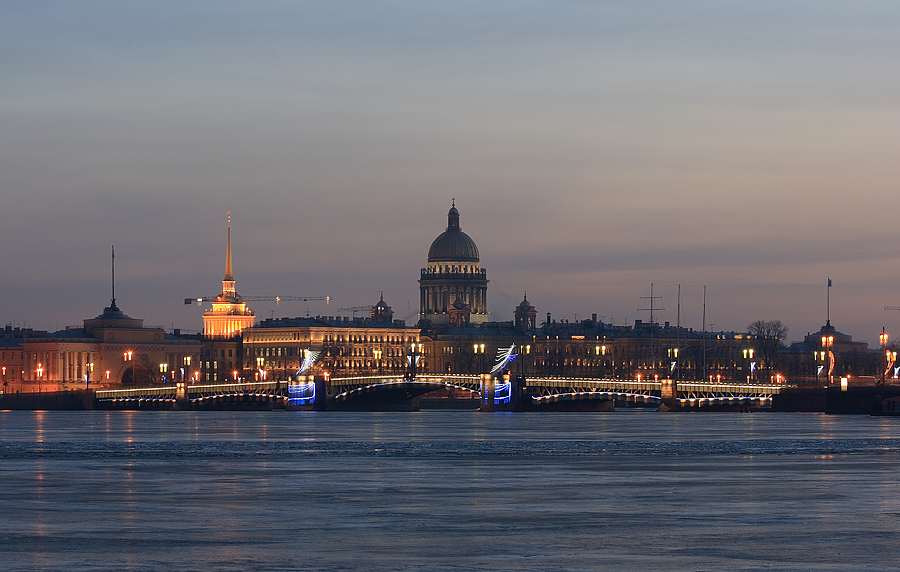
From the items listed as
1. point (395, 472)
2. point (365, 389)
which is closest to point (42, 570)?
point (395, 472)

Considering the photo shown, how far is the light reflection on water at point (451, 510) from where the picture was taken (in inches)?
979

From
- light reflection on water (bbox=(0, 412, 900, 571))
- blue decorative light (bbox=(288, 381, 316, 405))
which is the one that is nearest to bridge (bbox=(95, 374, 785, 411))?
blue decorative light (bbox=(288, 381, 316, 405))

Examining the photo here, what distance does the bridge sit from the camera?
516 ft

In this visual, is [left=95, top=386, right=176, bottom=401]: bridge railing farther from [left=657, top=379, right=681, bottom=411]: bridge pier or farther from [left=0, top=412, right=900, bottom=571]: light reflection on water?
[left=0, top=412, right=900, bottom=571]: light reflection on water

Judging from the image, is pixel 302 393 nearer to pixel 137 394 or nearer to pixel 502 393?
pixel 502 393

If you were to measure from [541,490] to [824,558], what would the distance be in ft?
42.7

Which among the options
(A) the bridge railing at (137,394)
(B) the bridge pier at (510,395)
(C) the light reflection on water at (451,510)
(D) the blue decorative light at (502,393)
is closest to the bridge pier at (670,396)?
(B) the bridge pier at (510,395)

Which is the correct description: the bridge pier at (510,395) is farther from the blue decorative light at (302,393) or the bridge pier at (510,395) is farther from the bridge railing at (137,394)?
the bridge railing at (137,394)

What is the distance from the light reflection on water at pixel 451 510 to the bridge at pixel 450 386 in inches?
3900

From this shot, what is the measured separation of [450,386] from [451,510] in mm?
132912

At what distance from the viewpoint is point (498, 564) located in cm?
2411

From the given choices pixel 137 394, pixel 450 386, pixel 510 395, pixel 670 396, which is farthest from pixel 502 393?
pixel 137 394

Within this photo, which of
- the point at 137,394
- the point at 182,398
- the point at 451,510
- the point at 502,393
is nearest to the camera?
the point at 451,510

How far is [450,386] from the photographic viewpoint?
165 metres
